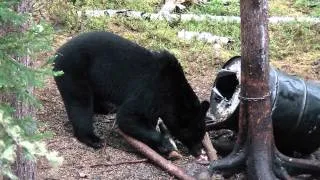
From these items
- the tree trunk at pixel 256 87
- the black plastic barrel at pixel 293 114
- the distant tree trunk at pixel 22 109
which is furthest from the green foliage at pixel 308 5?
the distant tree trunk at pixel 22 109

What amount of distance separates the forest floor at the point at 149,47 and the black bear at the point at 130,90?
0.25m

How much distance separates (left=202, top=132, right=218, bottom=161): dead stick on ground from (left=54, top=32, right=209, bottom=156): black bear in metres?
0.09

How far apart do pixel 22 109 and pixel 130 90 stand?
215cm

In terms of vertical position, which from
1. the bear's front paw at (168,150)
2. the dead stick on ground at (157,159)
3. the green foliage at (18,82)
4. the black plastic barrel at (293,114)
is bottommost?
the bear's front paw at (168,150)

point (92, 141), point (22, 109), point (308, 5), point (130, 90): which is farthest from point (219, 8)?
point (22, 109)

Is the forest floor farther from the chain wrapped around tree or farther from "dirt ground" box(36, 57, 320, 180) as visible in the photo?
the chain wrapped around tree

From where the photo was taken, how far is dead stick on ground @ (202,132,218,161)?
671 centimetres


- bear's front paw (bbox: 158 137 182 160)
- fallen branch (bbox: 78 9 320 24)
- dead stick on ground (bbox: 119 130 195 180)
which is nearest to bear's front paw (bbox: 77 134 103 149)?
dead stick on ground (bbox: 119 130 195 180)

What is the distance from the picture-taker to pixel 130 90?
23.2 feet

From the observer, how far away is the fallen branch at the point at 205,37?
10.4m

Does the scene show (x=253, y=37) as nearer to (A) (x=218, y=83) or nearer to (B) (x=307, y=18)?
(A) (x=218, y=83)

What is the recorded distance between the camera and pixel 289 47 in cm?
1046

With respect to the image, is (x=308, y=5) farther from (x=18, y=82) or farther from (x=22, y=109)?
(x=18, y=82)

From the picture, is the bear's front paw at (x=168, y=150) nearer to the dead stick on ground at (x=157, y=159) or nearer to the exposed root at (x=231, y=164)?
the dead stick on ground at (x=157, y=159)
